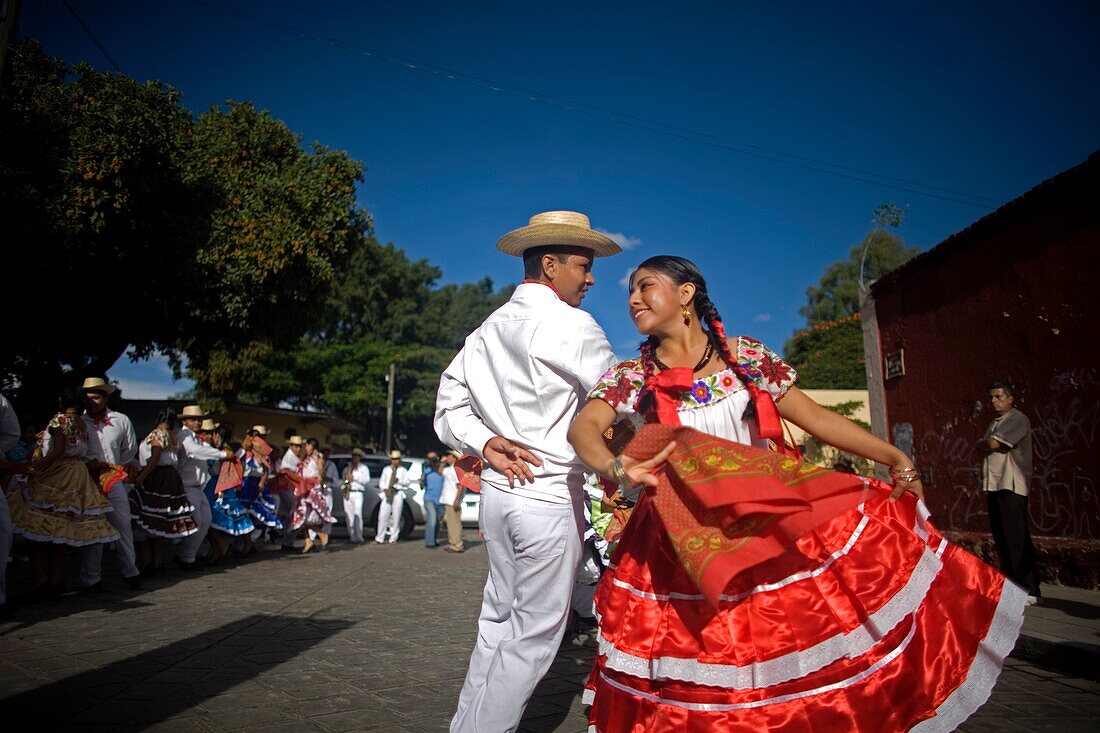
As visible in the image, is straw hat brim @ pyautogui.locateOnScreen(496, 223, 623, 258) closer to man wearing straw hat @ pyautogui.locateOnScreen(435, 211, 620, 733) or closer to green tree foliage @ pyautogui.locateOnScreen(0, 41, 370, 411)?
man wearing straw hat @ pyautogui.locateOnScreen(435, 211, 620, 733)

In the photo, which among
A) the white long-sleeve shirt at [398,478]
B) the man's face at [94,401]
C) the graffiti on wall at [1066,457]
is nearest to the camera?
the man's face at [94,401]

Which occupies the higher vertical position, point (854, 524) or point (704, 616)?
point (854, 524)

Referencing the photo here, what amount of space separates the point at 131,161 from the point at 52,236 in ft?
6.44

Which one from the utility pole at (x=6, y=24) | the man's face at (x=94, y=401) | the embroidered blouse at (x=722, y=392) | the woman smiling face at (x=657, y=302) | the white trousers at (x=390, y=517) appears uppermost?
the utility pole at (x=6, y=24)

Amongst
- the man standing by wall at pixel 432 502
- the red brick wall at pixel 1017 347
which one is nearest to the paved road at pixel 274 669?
the red brick wall at pixel 1017 347

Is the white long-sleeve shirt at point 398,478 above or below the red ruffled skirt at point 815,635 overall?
Result: above

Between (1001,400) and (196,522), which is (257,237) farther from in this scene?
(1001,400)

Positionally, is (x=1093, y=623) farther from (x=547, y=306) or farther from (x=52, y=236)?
(x=52, y=236)

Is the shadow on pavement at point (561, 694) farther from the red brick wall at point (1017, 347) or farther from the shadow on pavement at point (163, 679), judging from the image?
the red brick wall at point (1017, 347)

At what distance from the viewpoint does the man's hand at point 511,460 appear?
8.71ft

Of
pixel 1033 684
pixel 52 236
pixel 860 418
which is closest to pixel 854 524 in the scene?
pixel 1033 684

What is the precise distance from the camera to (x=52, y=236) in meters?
12.9

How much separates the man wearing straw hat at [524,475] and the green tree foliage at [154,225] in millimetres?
12216

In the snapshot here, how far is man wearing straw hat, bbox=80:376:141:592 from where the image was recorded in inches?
289
